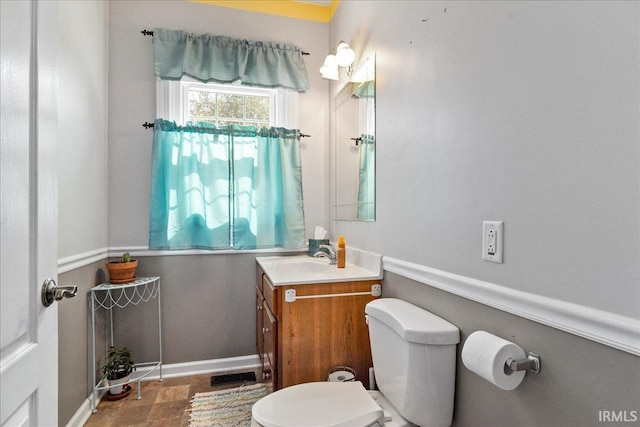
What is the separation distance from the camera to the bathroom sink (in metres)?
1.54

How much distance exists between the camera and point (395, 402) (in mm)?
1176

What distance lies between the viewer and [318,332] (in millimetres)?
1532

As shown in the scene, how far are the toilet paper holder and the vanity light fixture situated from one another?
1798mm

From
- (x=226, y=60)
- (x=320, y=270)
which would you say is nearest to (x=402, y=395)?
(x=320, y=270)

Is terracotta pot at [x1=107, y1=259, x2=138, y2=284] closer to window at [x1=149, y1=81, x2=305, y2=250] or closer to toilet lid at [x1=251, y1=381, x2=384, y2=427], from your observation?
window at [x1=149, y1=81, x2=305, y2=250]

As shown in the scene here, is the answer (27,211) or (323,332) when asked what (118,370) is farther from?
(27,211)

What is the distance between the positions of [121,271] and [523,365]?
209 centimetres

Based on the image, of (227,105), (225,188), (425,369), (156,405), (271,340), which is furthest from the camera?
(227,105)

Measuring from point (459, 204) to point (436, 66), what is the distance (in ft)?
1.78

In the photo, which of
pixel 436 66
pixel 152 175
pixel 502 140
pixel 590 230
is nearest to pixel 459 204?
pixel 502 140

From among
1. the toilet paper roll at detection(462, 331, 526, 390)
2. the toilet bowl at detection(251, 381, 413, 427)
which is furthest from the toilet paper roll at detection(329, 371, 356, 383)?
the toilet paper roll at detection(462, 331, 526, 390)

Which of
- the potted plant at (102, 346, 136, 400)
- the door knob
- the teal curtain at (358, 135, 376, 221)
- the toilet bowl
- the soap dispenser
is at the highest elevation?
the teal curtain at (358, 135, 376, 221)

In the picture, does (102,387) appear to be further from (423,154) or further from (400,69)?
(400,69)

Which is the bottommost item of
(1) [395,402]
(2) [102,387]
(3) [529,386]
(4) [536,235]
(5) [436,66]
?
(2) [102,387]
